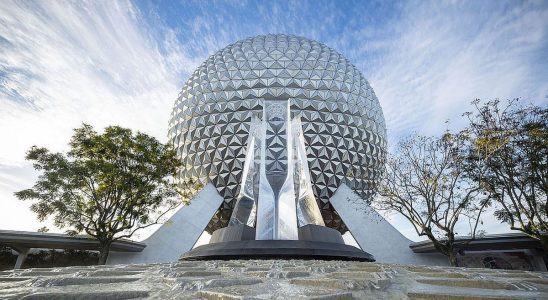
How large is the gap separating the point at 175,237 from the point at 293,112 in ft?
41.8

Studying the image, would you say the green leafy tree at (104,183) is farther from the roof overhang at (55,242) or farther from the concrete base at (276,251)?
the concrete base at (276,251)

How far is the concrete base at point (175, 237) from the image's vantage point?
15359 millimetres

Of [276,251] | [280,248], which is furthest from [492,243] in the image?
[276,251]

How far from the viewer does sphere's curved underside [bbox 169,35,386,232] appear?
66.7 ft

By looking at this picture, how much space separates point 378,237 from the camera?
16.1 meters

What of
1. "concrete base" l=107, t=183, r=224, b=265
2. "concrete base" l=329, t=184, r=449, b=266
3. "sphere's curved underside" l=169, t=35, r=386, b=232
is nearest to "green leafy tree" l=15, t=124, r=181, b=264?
"concrete base" l=107, t=183, r=224, b=265

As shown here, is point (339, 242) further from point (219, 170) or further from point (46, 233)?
point (46, 233)

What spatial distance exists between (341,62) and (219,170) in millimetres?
15936

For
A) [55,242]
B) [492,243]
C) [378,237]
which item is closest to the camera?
[492,243]

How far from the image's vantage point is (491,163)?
44.9 ft

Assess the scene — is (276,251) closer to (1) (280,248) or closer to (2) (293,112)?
(1) (280,248)

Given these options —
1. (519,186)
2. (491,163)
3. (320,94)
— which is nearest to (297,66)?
(320,94)

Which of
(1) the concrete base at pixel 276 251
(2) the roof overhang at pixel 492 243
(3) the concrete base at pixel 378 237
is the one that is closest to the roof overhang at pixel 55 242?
(1) the concrete base at pixel 276 251

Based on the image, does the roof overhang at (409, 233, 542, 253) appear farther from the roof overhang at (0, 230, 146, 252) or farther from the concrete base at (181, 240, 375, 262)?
the roof overhang at (0, 230, 146, 252)
